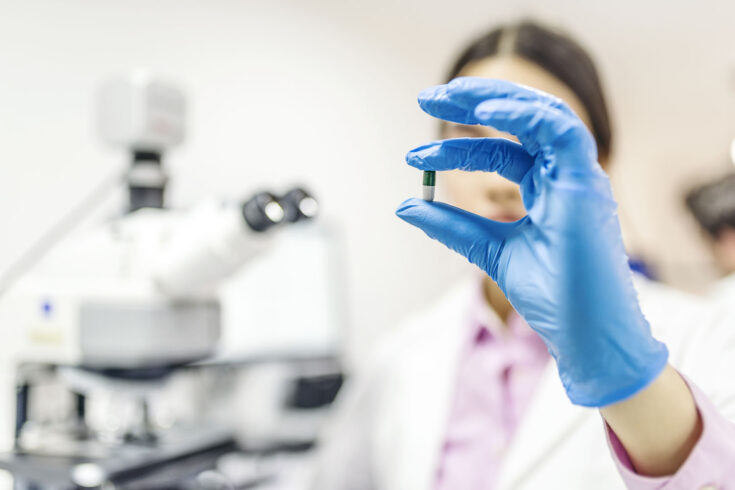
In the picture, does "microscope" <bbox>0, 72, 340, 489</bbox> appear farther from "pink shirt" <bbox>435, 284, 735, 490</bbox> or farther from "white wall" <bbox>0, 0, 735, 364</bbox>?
"pink shirt" <bbox>435, 284, 735, 490</bbox>

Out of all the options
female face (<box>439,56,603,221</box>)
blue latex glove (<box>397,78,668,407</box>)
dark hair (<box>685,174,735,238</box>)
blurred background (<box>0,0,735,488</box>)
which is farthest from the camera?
dark hair (<box>685,174,735,238</box>)

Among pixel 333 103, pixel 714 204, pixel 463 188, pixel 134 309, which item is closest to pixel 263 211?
pixel 134 309

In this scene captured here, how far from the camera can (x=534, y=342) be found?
90 cm

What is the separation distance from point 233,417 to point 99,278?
87 centimetres

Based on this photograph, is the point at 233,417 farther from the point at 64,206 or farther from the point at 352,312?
the point at 64,206

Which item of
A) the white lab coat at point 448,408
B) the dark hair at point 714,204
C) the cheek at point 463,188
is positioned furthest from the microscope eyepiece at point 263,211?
the dark hair at point 714,204

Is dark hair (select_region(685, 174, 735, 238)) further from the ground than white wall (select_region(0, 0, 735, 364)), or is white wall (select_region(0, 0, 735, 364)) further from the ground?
white wall (select_region(0, 0, 735, 364))

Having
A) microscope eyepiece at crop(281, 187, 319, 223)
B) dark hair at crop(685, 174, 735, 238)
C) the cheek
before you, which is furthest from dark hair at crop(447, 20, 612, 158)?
dark hair at crop(685, 174, 735, 238)

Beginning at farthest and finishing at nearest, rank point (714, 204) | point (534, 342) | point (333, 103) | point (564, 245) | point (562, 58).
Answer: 1. point (714, 204)
2. point (333, 103)
3. point (534, 342)
4. point (562, 58)
5. point (564, 245)

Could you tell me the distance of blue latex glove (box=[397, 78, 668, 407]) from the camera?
35cm

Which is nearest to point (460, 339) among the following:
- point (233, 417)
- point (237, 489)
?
point (237, 489)

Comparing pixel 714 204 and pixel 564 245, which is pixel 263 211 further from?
pixel 714 204

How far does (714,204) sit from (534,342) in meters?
1.50

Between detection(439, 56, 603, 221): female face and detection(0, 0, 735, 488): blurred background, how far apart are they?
0.17 feet
